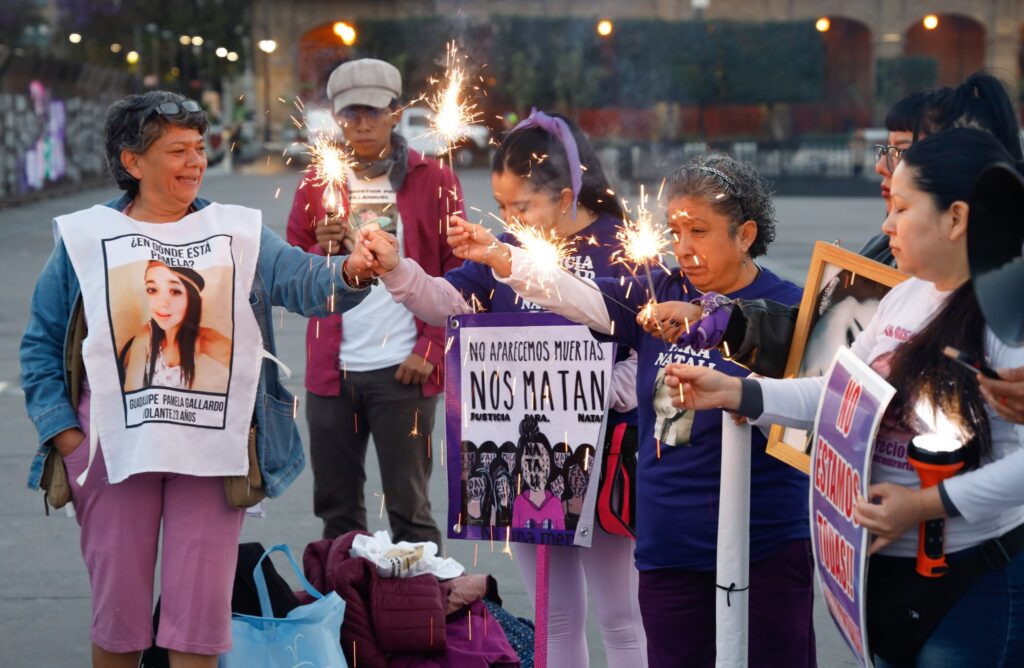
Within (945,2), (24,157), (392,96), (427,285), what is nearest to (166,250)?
(427,285)

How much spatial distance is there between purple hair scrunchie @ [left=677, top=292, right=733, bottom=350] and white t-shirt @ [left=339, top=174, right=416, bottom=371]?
1868 millimetres

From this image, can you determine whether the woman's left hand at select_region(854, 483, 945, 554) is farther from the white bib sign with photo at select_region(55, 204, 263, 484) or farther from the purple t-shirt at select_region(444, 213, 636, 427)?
the white bib sign with photo at select_region(55, 204, 263, 484)

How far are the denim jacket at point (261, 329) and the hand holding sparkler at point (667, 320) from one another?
86cm

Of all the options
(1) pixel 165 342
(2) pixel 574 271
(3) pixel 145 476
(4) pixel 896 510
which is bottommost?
(3) pixel 145 476

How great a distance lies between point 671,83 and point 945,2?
14095mm

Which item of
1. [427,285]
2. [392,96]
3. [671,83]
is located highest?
[671,83]

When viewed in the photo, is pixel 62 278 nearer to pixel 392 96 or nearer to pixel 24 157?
pixel 392 96

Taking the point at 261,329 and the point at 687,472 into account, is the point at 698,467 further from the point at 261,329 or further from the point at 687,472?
the point at 261,329

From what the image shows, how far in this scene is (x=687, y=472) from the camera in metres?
3.21

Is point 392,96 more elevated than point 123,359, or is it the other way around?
point 392,96

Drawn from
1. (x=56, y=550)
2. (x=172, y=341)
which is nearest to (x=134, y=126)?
(x=172, y=341)

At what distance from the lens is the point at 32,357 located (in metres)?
3.47

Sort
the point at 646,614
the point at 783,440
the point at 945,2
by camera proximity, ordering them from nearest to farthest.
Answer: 1. the point at 783,440
2. the point at 646,614
3. the point at 945,2

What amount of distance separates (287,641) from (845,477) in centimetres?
182
